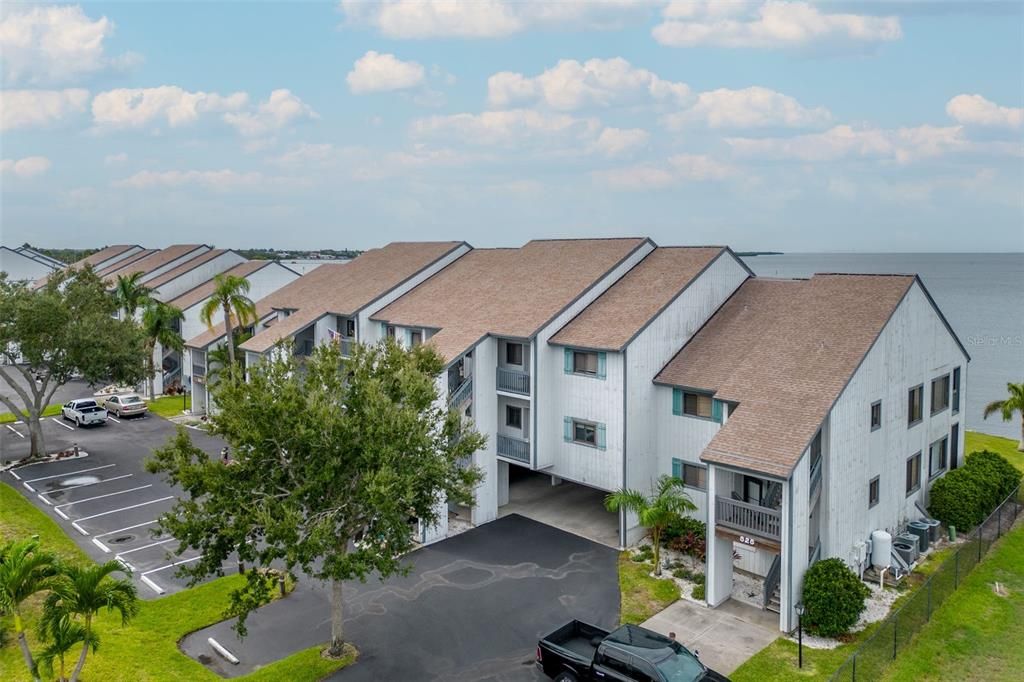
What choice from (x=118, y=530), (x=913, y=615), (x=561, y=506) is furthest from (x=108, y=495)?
(x=913, y=615)

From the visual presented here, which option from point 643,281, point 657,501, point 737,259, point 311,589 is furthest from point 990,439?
point 311,589

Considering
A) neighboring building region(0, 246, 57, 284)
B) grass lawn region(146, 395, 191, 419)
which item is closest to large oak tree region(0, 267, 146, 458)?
grass lawn region(146, 395, 191, 419)

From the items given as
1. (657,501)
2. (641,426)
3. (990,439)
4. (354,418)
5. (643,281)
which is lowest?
(990,439)

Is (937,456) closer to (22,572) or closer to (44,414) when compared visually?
(22,572)

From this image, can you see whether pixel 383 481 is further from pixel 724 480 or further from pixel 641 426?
pixel 641 426

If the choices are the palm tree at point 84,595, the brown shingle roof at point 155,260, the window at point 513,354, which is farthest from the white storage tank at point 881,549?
the brown shingle roof at point 155,260
